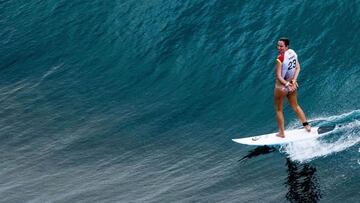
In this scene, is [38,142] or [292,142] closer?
[292,142]

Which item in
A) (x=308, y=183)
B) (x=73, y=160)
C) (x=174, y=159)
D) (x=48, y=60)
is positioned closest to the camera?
(x=308, y=183)

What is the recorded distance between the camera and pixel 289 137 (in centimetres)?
1773

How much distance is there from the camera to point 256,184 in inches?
647

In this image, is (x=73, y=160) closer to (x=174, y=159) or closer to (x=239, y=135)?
(x=174, y=159)

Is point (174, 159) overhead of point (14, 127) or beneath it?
beneath

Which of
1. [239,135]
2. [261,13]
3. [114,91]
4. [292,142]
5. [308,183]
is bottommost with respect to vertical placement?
[308,183]

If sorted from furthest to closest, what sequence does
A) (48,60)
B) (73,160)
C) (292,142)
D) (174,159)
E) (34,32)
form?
1. (34,32)
2. (48,60)
3. (73,160)
4. (174,159)
5. (292,142)

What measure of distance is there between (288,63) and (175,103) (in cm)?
637

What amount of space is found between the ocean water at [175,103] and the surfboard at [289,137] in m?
0.22

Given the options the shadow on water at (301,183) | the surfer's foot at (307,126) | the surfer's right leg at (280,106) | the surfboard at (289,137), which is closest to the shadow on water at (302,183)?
the shadow on water at (301,183)

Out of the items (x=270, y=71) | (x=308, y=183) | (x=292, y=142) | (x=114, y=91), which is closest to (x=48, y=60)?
(x=114, y=91)

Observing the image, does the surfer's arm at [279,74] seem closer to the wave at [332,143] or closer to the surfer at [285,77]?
the surfer at [285,77]

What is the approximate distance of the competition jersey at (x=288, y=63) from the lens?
16953 millimetres

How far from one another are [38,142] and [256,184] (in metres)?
9.09
